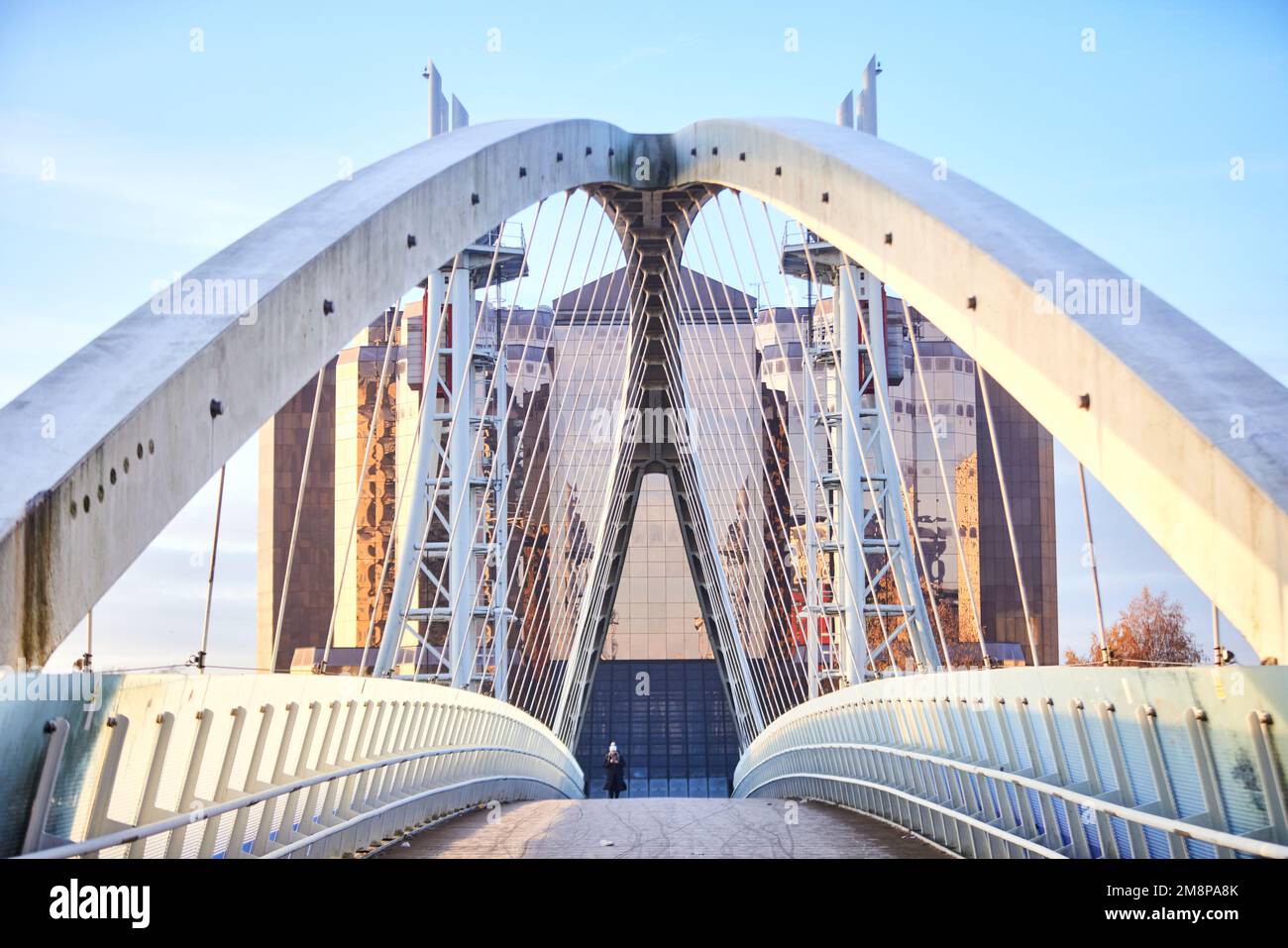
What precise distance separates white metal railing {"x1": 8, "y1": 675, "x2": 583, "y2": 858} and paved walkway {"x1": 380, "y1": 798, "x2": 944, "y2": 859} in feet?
1.86

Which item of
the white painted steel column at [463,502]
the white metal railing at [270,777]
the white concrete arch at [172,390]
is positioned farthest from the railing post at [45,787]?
the white painted steel column at [463,502]

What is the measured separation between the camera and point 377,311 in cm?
1080

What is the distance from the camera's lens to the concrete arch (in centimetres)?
670

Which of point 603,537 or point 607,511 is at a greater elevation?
point 607,511

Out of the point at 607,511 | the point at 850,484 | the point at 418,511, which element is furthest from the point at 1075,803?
the point at 607,511

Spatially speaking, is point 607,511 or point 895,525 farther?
point 607,511

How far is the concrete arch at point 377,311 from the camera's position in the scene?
6.70 meters

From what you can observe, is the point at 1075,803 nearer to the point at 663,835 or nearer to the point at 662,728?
the point at 663,835

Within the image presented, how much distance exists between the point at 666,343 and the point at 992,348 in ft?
97.0

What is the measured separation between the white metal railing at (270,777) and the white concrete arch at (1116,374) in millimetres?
4875

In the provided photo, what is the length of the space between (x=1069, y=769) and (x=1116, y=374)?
2.25m

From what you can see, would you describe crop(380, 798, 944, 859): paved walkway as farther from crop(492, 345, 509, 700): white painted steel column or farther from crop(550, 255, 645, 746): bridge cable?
crop(550, 255, 645, 746): bridge cable

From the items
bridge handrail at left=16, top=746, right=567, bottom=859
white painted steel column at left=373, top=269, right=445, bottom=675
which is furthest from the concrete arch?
white painted steel column at left=373, top=269, right=445, bottom=675

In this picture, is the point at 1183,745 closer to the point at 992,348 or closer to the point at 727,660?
the point at 992,348
